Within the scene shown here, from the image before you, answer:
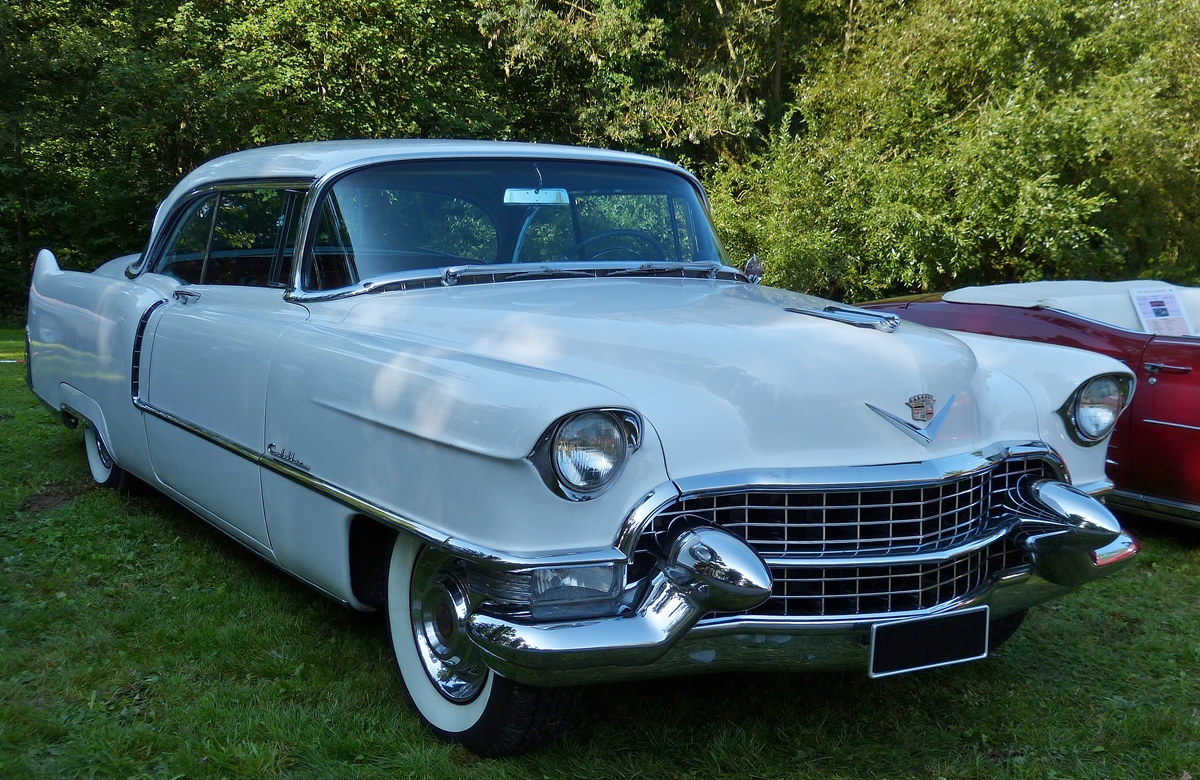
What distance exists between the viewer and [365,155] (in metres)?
3.34

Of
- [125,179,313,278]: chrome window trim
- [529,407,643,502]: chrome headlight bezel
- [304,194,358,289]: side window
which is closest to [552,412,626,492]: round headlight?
[529,407,643,502]: chrome headlight bezel

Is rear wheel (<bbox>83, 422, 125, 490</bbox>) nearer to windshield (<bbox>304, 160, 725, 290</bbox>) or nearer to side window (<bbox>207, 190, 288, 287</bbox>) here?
side window (<bbox>207, 190, 288, 287</bbox>)

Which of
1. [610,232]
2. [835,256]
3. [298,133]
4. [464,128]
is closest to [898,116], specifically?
[835,256]

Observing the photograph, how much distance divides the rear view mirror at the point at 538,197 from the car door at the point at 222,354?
2.38ft

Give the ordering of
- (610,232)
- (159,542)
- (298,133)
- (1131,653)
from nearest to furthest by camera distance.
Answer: (1131,653), (610,232), (159,542), (298,133)

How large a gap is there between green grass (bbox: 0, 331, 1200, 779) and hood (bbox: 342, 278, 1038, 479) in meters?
0.78

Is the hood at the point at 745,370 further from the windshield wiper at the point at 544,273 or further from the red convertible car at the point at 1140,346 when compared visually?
the red convertible car at the point at 1140,346

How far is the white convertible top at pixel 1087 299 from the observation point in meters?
4.96

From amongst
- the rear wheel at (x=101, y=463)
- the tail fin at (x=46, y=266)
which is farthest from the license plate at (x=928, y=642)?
the tail fin at (x=46, y=266)

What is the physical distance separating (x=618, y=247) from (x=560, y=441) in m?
1.57

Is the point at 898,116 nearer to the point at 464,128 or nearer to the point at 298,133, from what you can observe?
the point at 464,128

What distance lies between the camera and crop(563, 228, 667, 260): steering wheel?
3.47m

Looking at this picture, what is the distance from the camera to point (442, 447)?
2312mm

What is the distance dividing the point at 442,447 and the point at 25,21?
1841 cm
